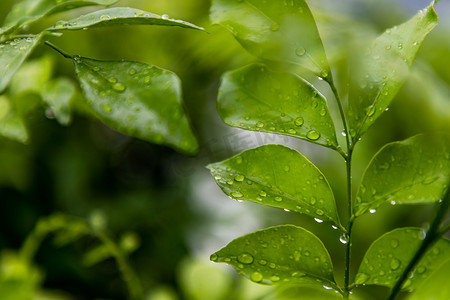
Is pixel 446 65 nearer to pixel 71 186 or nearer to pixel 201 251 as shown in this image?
pixel 201 251

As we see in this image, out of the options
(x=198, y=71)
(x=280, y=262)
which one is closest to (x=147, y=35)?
(x=198, y=71)

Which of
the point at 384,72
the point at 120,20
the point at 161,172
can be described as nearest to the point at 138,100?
the point at 120,20

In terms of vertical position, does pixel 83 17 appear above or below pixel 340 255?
above

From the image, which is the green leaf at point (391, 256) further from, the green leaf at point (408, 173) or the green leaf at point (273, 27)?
the green leaf at point (273, 27)

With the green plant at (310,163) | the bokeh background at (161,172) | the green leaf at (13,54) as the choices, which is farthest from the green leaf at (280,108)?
the bokeh background at (161,172)

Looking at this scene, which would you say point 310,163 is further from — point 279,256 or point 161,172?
point 161,172

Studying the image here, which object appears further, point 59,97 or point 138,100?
point 59,97

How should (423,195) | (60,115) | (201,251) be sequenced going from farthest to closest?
(201,251), (60,115), (423,195)
